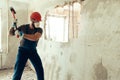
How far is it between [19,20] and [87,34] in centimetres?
348

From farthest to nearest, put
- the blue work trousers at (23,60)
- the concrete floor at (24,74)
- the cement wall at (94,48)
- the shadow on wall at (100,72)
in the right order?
the concrete floor at (24,74) < the blue work trousers at (23,60) < the shadow on wall at (100,72) < the cement wall at (94,48)

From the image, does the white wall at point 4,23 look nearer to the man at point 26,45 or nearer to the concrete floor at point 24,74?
the concrete floor at point 24,74

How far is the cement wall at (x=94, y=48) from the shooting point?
236cm

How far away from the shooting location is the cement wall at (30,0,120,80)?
92.7 inches

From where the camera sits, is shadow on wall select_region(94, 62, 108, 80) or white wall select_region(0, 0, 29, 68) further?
white wall select_region(0, 0, 29, 68)

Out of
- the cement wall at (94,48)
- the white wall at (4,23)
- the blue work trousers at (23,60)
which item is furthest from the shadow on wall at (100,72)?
the white wall at (4,23)

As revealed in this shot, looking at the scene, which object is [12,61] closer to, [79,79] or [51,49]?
[51,49]

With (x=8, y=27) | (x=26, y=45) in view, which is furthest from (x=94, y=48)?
(x=8, y=27)

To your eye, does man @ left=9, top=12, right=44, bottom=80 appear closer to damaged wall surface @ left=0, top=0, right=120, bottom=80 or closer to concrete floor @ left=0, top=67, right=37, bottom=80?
damaged wall surface @ left=0, top=0, right=120, bottom=80

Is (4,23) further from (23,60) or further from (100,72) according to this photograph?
(100,72)

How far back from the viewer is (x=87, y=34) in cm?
287

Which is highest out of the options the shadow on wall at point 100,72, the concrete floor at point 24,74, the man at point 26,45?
the man at point 26,45

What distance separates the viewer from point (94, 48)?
2717 mm

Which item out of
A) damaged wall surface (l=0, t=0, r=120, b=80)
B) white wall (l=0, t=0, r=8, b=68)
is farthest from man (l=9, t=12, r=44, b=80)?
white wall (l=0, t=0, r=8, b=68)
